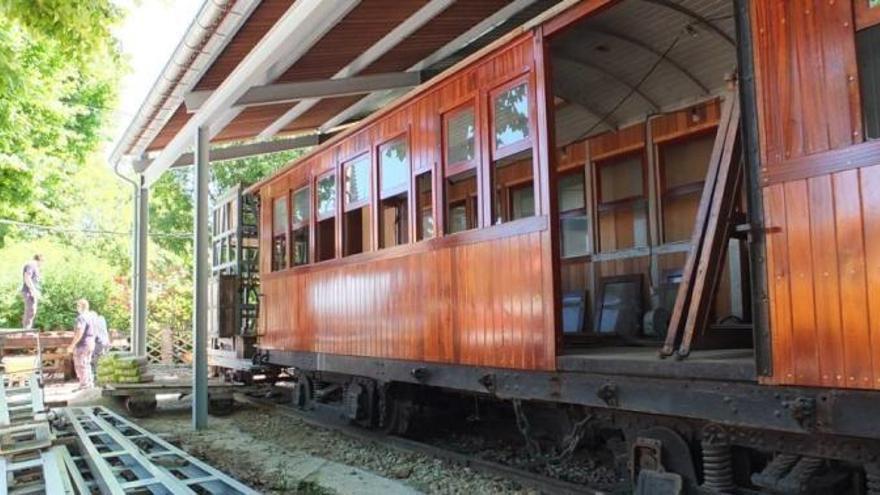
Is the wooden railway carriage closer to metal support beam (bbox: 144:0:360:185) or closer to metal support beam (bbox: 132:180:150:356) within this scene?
metal support beam (bbox: 144:0:360:185)

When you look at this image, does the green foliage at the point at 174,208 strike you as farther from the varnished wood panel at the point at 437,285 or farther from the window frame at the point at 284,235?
the varnished wood panel at the point at 437,285

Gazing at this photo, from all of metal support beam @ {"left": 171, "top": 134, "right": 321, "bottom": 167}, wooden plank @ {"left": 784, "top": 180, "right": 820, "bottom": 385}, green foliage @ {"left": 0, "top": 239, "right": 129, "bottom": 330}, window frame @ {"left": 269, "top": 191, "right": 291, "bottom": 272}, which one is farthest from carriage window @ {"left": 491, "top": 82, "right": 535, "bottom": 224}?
green foliage @ {"left": 0, "top": 239, "right": 129, "bottom": 330}

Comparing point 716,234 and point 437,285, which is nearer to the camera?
point 716,234

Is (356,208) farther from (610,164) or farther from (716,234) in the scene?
(716,234)

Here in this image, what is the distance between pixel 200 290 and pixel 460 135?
4.32m

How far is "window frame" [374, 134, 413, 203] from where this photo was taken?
602 cm

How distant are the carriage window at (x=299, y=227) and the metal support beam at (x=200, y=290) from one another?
3.40 feet

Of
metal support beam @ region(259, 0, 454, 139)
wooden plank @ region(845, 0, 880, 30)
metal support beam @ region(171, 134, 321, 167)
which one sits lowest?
wooden plank @ region(845, 0, 880, 30)

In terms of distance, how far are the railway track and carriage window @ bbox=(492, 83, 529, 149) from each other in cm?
234

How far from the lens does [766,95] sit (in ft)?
10.4

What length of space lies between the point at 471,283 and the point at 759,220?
233cm

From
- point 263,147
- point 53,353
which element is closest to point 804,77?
point 263,147

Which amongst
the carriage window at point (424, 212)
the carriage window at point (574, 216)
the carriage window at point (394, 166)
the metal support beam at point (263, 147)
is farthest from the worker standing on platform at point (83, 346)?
the carriage window at point (574, 216)

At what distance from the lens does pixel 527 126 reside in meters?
4.62
